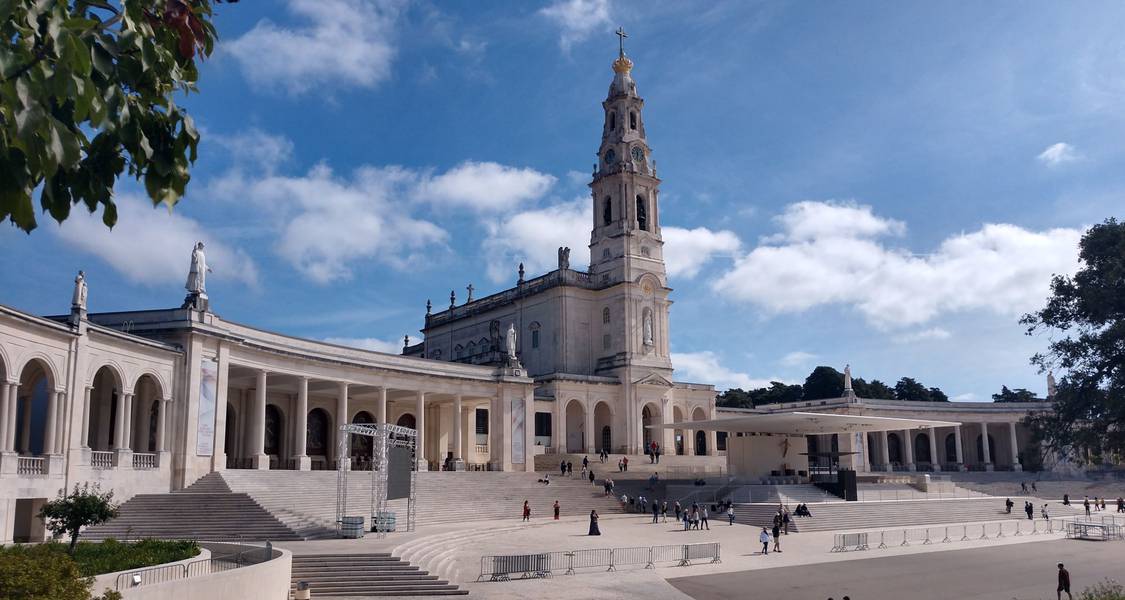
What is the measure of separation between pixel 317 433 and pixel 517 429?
38.3ft

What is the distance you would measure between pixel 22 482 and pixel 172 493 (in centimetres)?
629

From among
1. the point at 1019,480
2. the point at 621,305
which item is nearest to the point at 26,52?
the point at 621,305

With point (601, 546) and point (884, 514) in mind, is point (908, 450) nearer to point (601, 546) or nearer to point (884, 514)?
point (884, 514)

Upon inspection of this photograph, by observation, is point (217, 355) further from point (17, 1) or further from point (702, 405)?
point (702, 405)

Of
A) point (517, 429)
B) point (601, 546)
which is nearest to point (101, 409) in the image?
point (601, 546)

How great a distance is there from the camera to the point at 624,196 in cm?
6925

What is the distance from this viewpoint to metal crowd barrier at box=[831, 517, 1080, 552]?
33.8m

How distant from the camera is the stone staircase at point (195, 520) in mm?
30078

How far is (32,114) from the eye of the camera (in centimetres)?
527

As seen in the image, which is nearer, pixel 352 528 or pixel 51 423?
pixel 352 528

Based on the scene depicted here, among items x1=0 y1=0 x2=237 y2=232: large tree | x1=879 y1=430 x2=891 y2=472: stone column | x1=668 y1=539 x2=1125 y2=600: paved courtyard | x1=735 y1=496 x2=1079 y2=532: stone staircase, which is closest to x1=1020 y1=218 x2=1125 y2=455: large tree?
x1=668 y1=539 x2=1125 y2=600: paved courtyard

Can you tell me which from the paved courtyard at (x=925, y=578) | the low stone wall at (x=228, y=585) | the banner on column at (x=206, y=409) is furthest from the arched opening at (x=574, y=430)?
the low stone wall at (x=228, y=585)

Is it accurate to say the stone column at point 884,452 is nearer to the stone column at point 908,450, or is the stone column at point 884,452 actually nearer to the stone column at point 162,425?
the stone column at point 908,450

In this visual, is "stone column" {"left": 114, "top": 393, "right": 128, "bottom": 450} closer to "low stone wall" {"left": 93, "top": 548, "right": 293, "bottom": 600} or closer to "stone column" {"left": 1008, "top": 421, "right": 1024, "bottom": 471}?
"low stone wall" {"left": 93, "top": 548, "right": 293, "bottom": 600}
